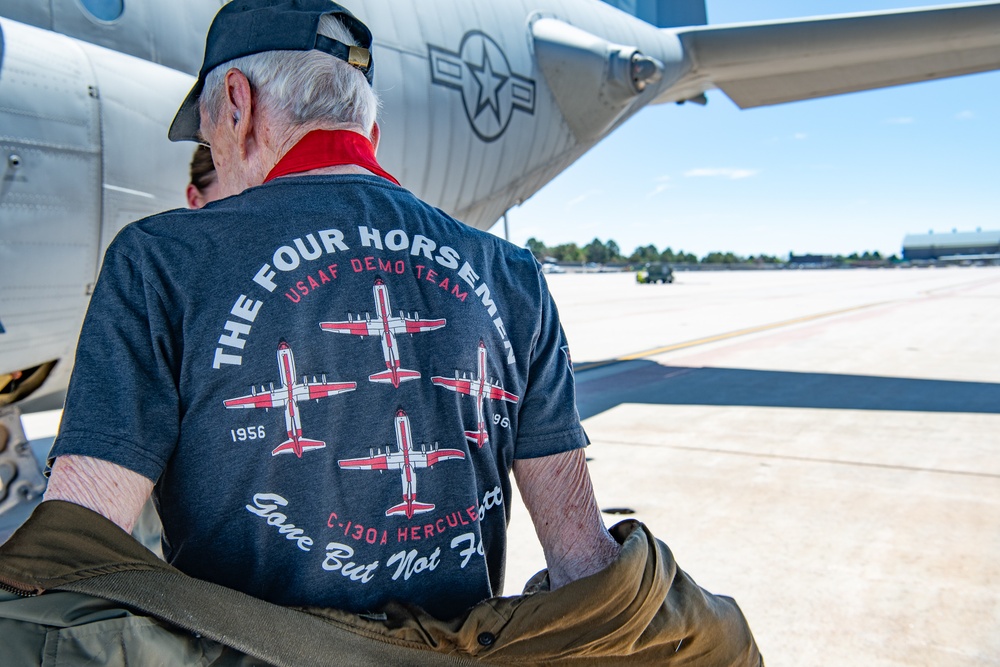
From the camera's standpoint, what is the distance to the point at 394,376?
1.29 metres

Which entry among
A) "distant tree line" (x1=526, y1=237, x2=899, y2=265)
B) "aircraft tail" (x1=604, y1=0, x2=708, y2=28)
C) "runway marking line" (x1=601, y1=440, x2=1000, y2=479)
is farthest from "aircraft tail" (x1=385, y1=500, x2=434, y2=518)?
"distant tree line" (x1=526, y1=237, x2=899, y2=265)

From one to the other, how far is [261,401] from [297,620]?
0.35 meters

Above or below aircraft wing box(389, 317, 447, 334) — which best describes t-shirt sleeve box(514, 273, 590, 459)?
below

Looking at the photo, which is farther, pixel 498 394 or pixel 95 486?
pixel 498 394

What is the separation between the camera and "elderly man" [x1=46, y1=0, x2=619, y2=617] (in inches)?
46.9


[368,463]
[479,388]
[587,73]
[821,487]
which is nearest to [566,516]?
[479,388]

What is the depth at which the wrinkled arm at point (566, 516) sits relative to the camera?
1467 millimetres

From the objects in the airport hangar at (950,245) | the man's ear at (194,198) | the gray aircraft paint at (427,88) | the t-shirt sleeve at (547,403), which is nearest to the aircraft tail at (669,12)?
the gray aircraft paint at (427,88)

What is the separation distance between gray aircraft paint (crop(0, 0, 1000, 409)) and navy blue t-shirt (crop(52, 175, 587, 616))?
7.82 feet

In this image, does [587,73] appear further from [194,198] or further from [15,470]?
[15,470]

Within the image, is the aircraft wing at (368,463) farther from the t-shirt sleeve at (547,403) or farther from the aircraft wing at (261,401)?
the t-shirt sleeve at (547,403)

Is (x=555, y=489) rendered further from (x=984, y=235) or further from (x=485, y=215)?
(x=984, y=235)

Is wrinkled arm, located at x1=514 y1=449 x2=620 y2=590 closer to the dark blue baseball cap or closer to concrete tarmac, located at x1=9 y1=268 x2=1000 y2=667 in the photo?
the dark blue baseball cap

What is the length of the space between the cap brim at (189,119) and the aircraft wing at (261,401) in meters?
0.66
